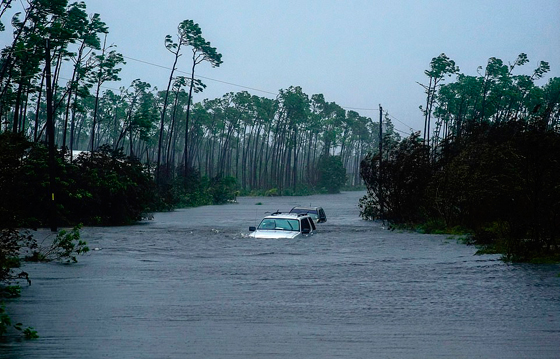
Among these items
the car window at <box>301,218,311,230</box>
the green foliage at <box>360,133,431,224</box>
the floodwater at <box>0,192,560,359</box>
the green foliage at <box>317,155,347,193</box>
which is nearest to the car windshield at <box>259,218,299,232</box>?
the car window at <box>301,218,311,230</box>

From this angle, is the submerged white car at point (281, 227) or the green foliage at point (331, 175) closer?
the submerged white car at point (281, 227)

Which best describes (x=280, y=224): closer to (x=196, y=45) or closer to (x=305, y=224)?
(x=305, y=224)

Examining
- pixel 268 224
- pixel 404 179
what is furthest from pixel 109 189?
pixel 404 179

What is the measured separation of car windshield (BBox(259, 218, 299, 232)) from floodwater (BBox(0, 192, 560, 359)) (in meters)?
2.40

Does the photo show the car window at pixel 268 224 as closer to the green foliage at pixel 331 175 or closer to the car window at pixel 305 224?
the car window at pixel 305 224

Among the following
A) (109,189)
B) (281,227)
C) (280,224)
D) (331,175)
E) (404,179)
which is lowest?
(281,227)

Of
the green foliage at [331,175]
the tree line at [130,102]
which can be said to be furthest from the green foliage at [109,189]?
the green foliage at [331,175]

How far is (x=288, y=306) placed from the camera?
1454cm

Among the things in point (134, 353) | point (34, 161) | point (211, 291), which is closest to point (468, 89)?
point (34, 161)

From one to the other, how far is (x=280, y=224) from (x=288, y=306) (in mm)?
16456

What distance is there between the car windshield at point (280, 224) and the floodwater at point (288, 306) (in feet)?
7.89

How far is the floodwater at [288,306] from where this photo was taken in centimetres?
1037

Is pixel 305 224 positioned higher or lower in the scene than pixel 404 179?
lower

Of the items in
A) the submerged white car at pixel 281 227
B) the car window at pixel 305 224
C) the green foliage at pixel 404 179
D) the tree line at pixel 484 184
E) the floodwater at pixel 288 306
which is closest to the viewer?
the floodwater at pixel 288 306
